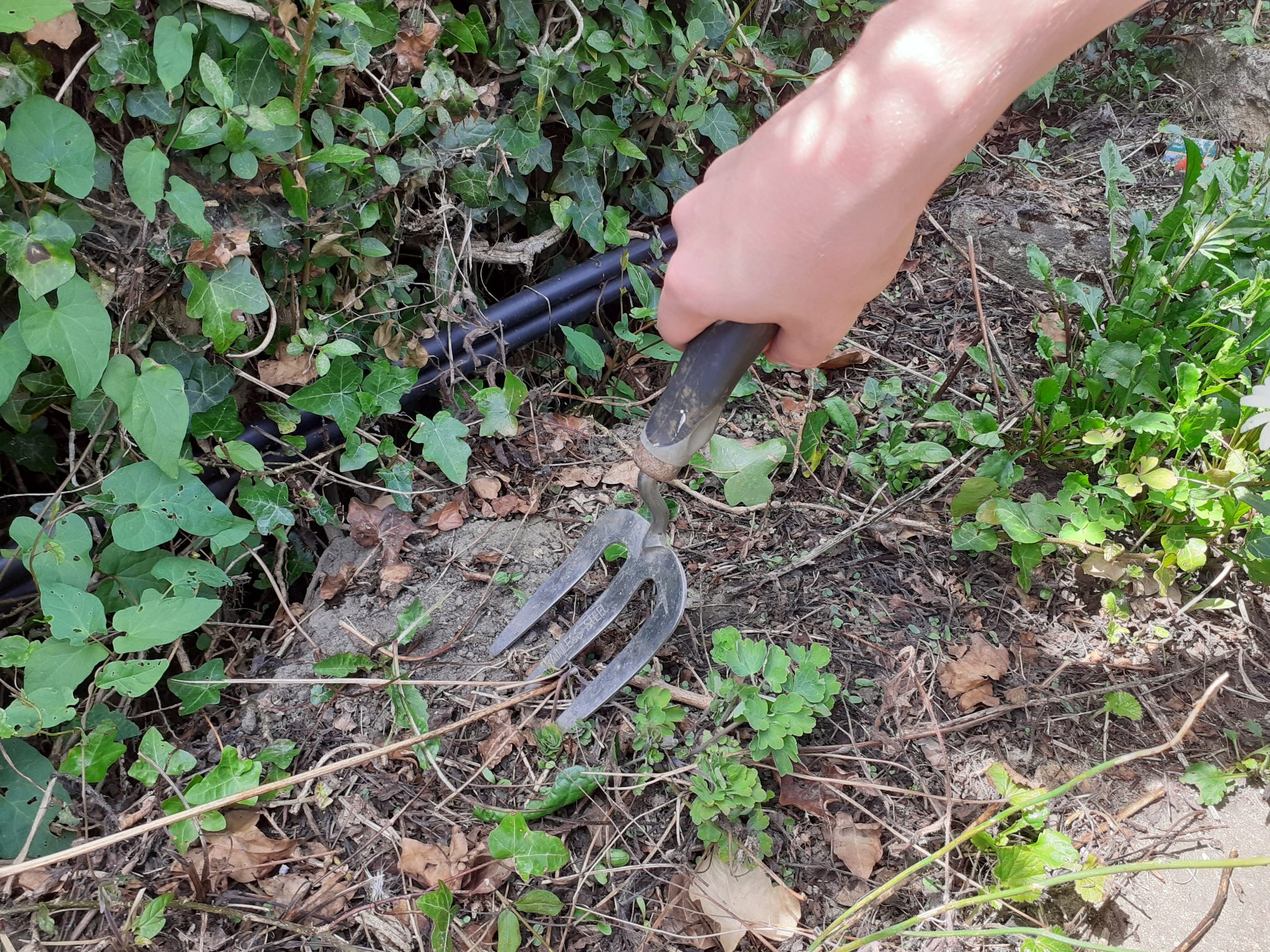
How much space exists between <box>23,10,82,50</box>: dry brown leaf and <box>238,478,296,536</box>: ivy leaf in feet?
2.60

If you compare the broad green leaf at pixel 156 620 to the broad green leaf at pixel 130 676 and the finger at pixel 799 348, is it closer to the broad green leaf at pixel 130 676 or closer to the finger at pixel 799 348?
the broad green leaf at pixel 130 676

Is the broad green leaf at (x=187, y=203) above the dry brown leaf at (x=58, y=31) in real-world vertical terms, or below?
below

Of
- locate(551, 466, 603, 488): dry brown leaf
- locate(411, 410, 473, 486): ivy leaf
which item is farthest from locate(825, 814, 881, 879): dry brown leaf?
locate(411, 410, 473, 486): ivy leaf

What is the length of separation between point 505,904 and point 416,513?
33.4 inches

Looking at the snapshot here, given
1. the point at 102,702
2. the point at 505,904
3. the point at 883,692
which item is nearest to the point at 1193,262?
the point at 883,692

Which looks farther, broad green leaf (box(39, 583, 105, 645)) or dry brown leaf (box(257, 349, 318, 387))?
dry brown leaf (box(257, 349, 318, 387))

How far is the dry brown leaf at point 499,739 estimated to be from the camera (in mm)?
1376

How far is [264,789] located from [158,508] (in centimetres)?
55

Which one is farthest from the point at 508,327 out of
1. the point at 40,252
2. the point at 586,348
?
the point at 40,252

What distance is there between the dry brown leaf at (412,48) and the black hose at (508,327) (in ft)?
1.74

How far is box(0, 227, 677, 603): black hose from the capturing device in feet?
5.43

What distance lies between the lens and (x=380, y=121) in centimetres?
159

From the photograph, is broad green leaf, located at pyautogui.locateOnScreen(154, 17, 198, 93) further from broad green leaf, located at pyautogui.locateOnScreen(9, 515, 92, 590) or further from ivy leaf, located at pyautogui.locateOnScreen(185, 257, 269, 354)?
broad green leaf, located at pyautogui.locateOnScreen(9, 515, 92, 590)

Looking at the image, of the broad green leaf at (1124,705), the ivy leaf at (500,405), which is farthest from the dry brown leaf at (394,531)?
the broad green leaf at (1124,705)
